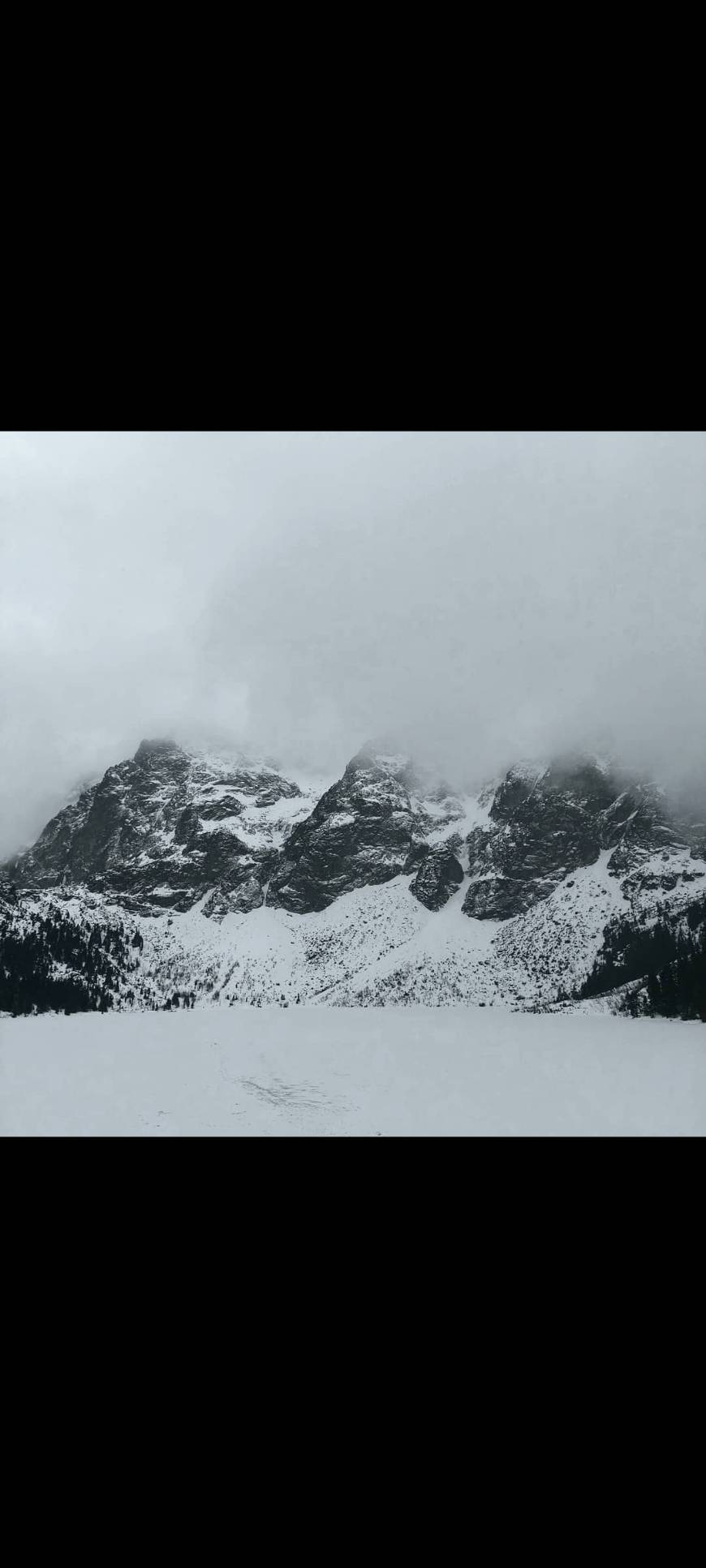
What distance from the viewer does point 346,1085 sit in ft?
122

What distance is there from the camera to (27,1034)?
75.4 m

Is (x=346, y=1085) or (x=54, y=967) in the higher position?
(x=346, y=1085)

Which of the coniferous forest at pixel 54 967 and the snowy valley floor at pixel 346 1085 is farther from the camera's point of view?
the coniferous forest at pixel 54 967

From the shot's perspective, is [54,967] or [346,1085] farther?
[54,967]

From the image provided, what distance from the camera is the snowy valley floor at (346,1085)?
1062 inches

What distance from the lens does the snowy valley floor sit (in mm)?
26969

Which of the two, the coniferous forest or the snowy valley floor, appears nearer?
the snowy valley floor
